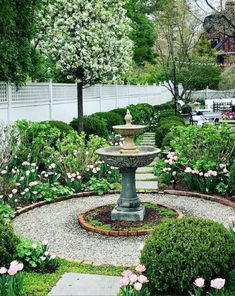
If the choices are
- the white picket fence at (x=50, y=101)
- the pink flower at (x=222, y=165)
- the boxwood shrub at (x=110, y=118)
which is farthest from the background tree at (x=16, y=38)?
the boxwood shrub at (x=110, y=118)

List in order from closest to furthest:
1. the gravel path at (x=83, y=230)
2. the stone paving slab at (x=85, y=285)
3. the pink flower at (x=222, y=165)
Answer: the stone paving slab at (x=85, y=285) → the gravel path at (x=83, y=230) → the pink flower at (x=222, y=165)

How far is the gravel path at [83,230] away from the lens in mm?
5426

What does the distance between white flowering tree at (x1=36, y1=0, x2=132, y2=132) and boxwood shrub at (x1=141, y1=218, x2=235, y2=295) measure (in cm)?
935

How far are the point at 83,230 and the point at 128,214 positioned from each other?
2.41 ft

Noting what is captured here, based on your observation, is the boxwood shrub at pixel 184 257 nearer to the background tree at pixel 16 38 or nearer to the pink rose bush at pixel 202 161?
the pink rose bush at pixel 202 161

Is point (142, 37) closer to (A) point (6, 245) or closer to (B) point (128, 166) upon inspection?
(B) point (128, 166)

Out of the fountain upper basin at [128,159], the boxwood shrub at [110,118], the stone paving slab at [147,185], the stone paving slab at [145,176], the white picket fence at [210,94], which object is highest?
the white picket fence at [210,94]

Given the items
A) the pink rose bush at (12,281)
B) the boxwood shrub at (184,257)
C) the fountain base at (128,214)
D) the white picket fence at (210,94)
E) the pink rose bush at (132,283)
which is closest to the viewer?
the pink rose bush at (132,283)

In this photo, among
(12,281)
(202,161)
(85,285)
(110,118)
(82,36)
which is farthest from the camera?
(110,118)

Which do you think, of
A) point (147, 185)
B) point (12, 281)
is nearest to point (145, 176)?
point (147, 185)

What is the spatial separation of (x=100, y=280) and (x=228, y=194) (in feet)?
14.0

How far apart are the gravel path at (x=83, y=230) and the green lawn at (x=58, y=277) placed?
27 centimetres

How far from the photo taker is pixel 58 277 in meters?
4.52

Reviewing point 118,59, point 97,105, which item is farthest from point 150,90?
point 118,59
